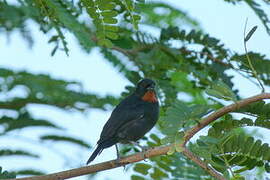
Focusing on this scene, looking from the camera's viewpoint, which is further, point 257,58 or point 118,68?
point 118,68

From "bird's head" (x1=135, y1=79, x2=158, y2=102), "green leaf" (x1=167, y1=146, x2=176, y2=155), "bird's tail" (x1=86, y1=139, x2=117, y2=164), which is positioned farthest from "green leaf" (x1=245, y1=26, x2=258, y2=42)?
"bird's tail" (x1=86, y1=139, x2=117, y2=164)

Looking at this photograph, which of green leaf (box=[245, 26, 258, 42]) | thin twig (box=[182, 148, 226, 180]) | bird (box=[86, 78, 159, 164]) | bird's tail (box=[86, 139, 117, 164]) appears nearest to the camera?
green leaf (box=[245, 26, 258, 42])

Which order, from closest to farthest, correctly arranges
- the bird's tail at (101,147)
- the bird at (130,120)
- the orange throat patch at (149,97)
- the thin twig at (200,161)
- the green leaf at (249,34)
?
the green leaf at (249,34), the thin twig at (200,161), the bird's tail at (101,147), the bird at (130,120), the orange throat patch at (149,97)

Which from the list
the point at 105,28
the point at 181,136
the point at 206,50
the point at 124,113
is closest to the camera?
the point at 181,136

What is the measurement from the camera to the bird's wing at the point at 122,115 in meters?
4.51

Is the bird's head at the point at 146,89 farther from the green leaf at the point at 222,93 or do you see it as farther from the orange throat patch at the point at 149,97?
the green leaf at the point at 222,93

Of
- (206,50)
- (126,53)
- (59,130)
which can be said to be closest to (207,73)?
(206,50)

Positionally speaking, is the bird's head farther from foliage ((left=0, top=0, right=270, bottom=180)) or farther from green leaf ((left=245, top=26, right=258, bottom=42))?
green leaf ((left=245, top=26, right=258, bottom=42))

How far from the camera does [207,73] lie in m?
4.26

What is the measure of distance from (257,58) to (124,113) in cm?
103

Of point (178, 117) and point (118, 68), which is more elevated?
point (178, 117)

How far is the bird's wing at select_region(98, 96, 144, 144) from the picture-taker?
4.51 meters

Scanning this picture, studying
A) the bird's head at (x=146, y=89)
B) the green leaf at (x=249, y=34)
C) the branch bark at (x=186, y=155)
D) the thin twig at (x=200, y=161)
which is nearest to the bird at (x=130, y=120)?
the bird's head at (x=146, y=89)

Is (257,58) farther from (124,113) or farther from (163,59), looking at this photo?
(124,113)
